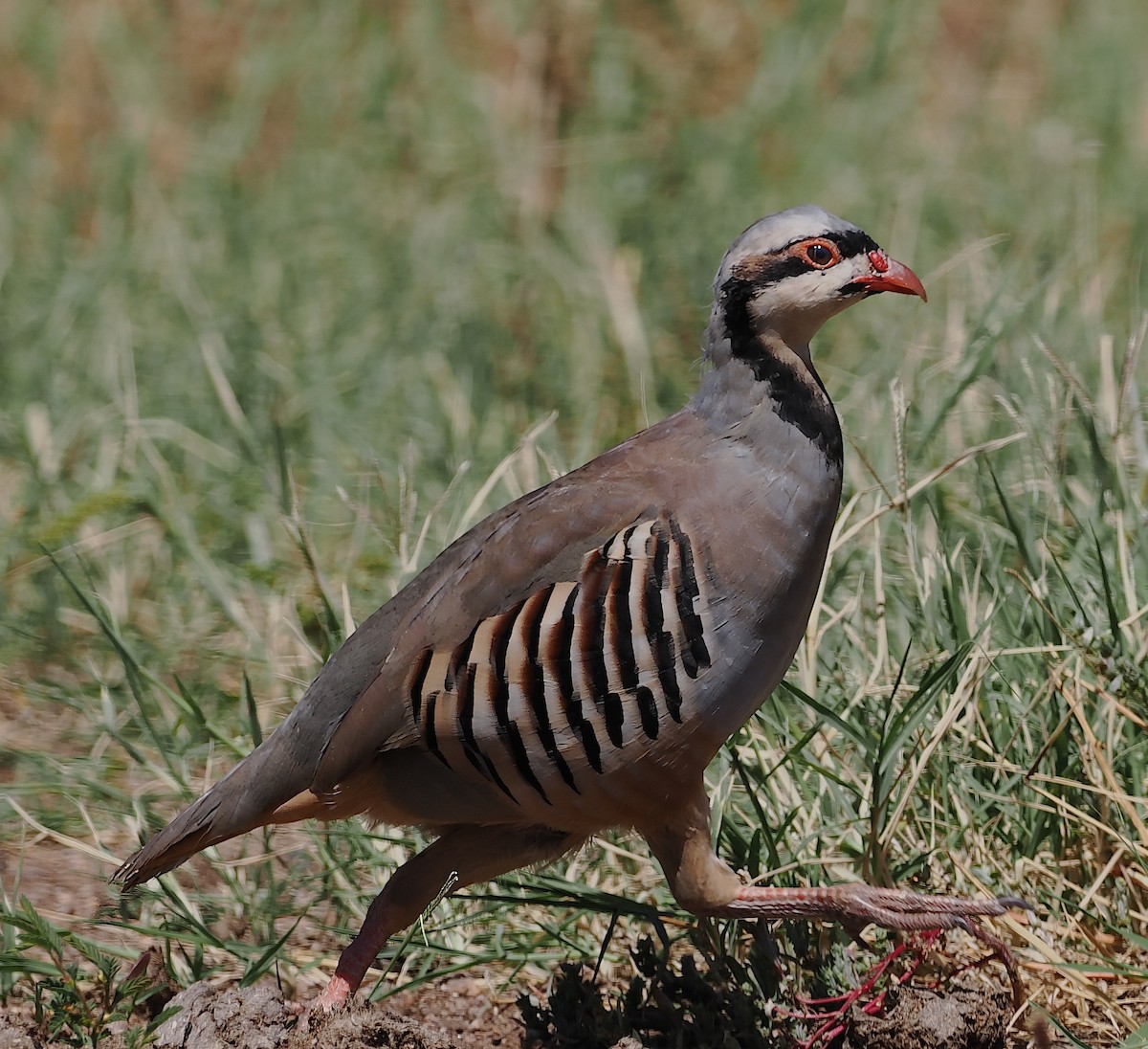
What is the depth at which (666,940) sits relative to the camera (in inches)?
122

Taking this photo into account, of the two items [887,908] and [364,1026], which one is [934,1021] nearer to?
[887,908]

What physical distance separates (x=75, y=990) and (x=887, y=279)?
6.35 feet

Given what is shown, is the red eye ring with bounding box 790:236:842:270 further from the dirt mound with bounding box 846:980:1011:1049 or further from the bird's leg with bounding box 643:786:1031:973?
the dirt mound with bounding box 846:980:1011:1049

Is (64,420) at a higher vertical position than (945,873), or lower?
higher

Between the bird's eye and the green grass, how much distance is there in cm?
60

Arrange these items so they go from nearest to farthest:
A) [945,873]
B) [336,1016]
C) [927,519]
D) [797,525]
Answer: [336,1016], [797,525], [945,873], [927,519]

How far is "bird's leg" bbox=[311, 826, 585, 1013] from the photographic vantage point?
314 cm

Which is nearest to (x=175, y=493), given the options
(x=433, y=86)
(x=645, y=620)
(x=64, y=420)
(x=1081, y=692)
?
(x=64, y=420)

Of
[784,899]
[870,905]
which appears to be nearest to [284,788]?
[784,899]

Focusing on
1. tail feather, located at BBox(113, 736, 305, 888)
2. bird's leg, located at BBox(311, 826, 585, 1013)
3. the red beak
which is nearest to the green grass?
bird's leg, located at BBox(311, 826, 585, 1013)

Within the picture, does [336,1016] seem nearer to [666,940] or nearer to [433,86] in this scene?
[666,940]

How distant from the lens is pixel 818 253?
10.2ft

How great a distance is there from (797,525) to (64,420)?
3.34 meters

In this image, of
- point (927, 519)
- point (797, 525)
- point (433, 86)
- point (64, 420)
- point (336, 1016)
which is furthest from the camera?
point (433, 86)
